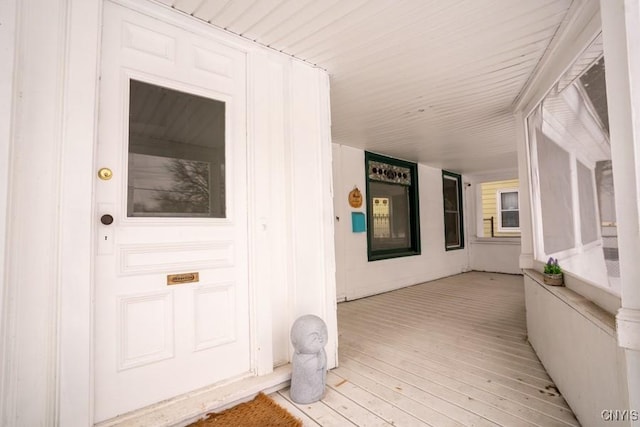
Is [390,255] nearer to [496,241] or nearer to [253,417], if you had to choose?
[496,241]

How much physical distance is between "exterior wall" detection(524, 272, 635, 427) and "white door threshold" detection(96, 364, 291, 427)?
1.82 metres

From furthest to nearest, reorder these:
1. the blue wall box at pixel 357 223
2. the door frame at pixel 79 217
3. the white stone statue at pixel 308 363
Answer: the blue wall box at pixel 357 223
the white stone statue at pixel 308 363
the door frame at pixel 79 217

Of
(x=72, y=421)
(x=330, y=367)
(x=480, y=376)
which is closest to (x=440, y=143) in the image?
(x=480, y=376)

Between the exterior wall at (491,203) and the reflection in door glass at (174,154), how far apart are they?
7.78m

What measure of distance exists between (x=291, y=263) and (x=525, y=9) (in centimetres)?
233

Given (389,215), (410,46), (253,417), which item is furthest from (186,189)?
(389,215)

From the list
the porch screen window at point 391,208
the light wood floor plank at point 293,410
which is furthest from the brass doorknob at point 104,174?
the porch screen window at point 391,208

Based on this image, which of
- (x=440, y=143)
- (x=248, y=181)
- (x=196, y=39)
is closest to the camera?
(x=196, y=39)

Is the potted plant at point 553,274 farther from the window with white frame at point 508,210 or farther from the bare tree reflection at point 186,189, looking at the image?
the window with white frame at point 508,210

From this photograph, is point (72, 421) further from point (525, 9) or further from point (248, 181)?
point (525, 9)

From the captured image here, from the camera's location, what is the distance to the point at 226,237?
6.93ft

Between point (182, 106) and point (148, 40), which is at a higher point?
point (148, 40)

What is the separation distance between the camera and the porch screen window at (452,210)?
739 cm

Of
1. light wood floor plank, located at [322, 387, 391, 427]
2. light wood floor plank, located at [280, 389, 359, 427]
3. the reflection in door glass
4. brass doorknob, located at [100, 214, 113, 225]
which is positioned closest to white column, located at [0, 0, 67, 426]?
brass doorknob, located at [100, 214, 113, 225]
